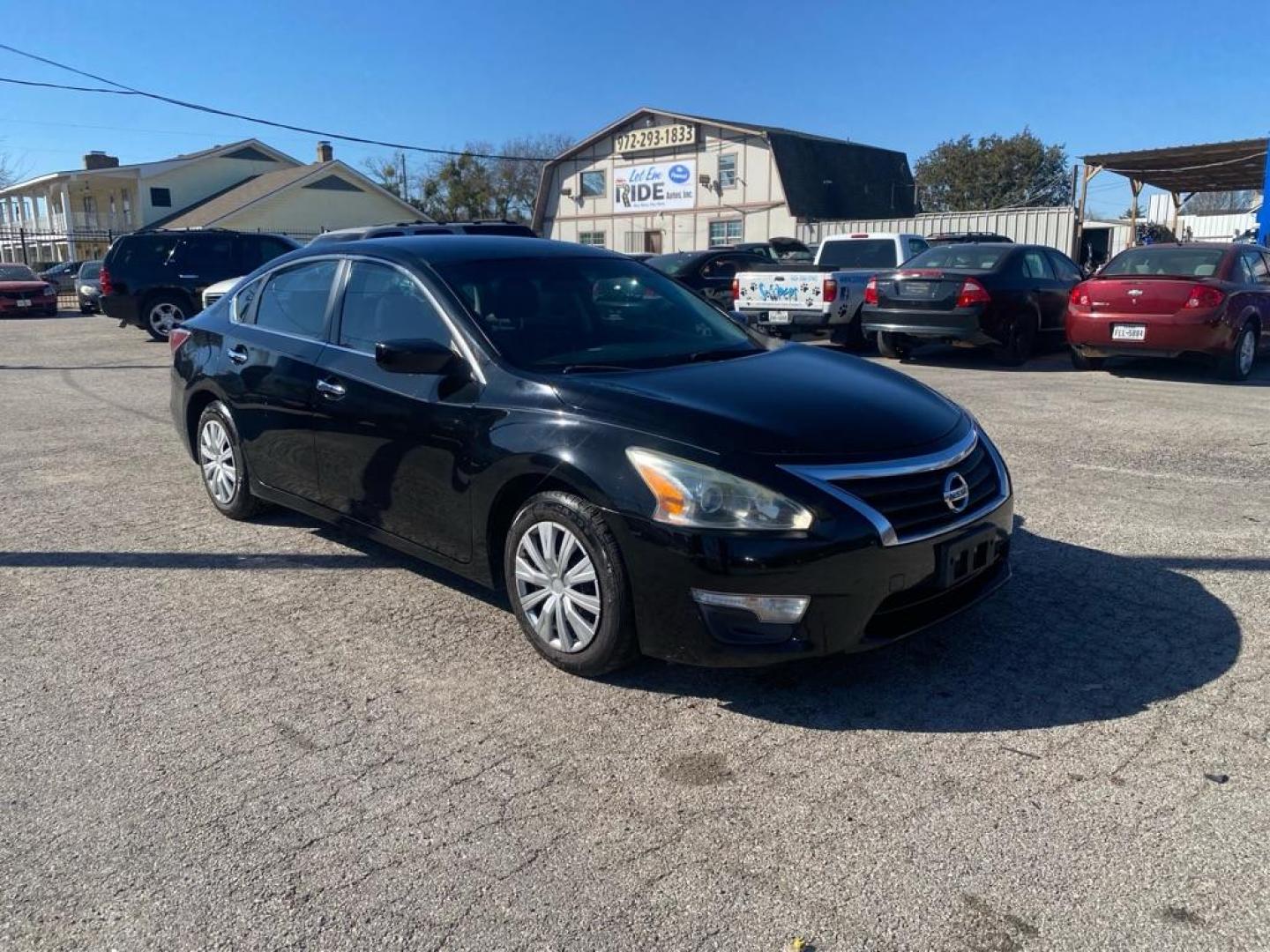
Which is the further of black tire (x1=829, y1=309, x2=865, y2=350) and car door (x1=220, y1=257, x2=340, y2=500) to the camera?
black tire (x1=829, y1=309, x2=865, y2=350)

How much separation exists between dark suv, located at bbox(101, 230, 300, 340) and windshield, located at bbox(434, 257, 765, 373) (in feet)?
45.6

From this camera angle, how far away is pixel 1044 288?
1305 cm

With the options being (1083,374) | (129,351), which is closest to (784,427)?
(1083,374)

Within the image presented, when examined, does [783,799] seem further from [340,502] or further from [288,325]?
[288,325]

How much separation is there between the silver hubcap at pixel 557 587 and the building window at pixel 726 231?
3786 cm

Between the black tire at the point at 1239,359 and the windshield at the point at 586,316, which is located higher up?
the windshield at the point at 586,316

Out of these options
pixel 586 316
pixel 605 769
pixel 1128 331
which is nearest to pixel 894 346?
pixel 1128 331

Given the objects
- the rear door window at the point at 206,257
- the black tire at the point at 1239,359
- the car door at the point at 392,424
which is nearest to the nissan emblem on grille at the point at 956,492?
the car door at the point at 392,424

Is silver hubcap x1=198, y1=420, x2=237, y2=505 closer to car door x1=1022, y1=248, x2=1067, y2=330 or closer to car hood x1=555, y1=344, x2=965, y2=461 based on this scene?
car hood x1=555, y1=344, x2=965, y2=461

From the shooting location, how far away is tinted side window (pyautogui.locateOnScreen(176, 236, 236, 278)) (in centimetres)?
1766

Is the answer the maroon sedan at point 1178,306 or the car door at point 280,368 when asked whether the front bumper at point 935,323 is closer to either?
the maroon sedan at point 1178,306

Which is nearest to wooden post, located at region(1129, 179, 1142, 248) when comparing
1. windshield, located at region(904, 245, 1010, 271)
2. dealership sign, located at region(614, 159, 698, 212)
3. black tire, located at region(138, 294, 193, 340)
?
dealership sign, located at region(614, 159, 698, 212)

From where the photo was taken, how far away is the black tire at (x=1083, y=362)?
12001mm

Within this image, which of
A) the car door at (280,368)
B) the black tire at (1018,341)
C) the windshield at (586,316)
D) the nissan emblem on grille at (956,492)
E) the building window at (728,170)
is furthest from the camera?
the building window at (728,170)
